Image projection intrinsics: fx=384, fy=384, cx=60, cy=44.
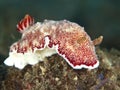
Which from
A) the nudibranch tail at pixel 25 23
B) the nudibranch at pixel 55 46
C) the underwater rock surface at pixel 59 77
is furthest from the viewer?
the nudibranch tail at pixel 25 23

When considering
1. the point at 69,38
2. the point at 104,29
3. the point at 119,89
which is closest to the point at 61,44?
the point at 69,38

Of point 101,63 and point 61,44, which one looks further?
point 101,63

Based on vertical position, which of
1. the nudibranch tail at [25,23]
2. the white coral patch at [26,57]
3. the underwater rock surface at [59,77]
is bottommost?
the underwater rock surface at [59,77]

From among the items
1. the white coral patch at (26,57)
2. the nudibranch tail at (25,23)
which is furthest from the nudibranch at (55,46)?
the nudibranch tail at (25,23)

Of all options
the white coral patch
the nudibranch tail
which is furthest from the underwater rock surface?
the nudibranch tail

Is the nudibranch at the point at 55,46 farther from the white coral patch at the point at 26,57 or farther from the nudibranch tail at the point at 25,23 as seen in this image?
the nudibranch tail at the point at 25,23

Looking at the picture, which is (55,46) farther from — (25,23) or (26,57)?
(25,23)

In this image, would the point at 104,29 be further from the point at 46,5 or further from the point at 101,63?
the point at 101,63
